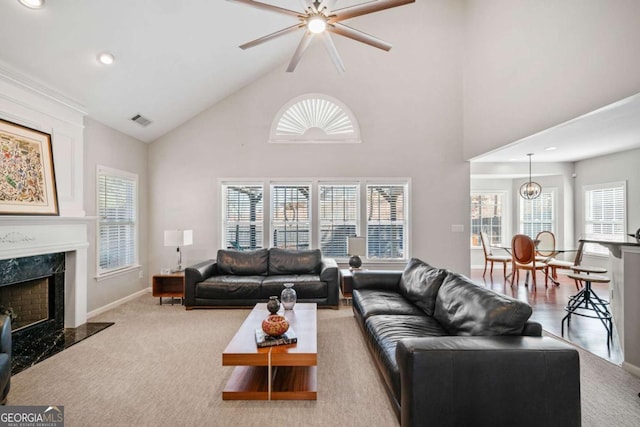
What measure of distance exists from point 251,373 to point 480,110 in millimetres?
4965

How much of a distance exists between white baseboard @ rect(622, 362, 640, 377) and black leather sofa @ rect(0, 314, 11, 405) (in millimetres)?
4737

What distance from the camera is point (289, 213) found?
554 centimetres

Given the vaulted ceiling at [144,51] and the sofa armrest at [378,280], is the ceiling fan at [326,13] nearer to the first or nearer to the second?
the vaulted ceiling at [144,51]

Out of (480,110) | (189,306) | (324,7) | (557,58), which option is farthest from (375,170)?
(189,306)

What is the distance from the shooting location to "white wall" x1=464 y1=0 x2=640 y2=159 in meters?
2.77

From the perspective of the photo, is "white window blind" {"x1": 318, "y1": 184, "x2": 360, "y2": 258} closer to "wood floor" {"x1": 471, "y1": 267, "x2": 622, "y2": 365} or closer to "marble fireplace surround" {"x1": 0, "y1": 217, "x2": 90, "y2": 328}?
"wood floor" {"x1": 471, "y1": 267, "x2": 622, "y2": 365}

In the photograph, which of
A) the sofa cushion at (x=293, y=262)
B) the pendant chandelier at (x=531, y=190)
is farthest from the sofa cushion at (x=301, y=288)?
the pendant chandelier at (x=531, y=190)

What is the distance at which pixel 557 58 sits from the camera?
3.42 m

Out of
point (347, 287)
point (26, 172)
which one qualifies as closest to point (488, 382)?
point (347, 287)

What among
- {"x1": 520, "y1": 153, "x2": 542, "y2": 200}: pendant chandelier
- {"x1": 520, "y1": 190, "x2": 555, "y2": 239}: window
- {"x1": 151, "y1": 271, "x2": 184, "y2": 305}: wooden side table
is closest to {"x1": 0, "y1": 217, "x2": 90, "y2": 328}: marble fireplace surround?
{"x1": 151, "y1": 271, "x2": 184, "y2": 305}: wooden side table

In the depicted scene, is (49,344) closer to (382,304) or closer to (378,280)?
(382,304)

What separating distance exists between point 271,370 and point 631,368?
3.09 meters

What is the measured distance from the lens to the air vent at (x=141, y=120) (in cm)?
464

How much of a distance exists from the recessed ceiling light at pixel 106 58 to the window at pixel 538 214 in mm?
8642
